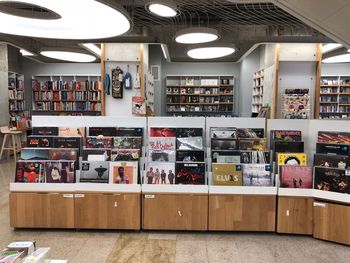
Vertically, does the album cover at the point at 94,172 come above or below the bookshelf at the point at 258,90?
below

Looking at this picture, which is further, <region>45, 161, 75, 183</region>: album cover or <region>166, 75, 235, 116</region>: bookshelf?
<region>166, 75, 235, 116</region>: bookshelf

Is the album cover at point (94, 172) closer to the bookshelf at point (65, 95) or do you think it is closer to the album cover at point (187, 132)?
the album cover at point (187, 132)

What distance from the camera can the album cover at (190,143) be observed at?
393cm

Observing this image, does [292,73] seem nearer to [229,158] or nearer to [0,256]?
[229,158]

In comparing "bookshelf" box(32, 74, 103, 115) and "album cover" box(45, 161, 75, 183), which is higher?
"bookshelf" box(32, 74, 103, 115)

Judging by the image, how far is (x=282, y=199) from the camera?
358 centimetres

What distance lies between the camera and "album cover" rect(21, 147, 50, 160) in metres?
3.79

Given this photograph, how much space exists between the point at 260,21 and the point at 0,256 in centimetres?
675

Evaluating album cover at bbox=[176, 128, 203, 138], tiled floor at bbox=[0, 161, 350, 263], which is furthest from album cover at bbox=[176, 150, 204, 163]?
tiled floor at bbox=[0, 161, 350, 263]

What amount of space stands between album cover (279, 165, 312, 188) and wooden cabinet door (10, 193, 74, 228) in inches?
99.2

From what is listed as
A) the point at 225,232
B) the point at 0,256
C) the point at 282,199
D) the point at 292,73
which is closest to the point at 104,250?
the point at 225,232

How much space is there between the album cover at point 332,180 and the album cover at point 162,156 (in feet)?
Result: 5.61

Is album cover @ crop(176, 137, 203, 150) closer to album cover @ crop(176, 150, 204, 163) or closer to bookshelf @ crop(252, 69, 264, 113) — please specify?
album cover @ crop(176, 150, 204, 163)

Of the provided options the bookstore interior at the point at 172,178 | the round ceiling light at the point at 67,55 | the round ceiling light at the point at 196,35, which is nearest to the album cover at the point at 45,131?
the bookstore interior at the point at 172,178
